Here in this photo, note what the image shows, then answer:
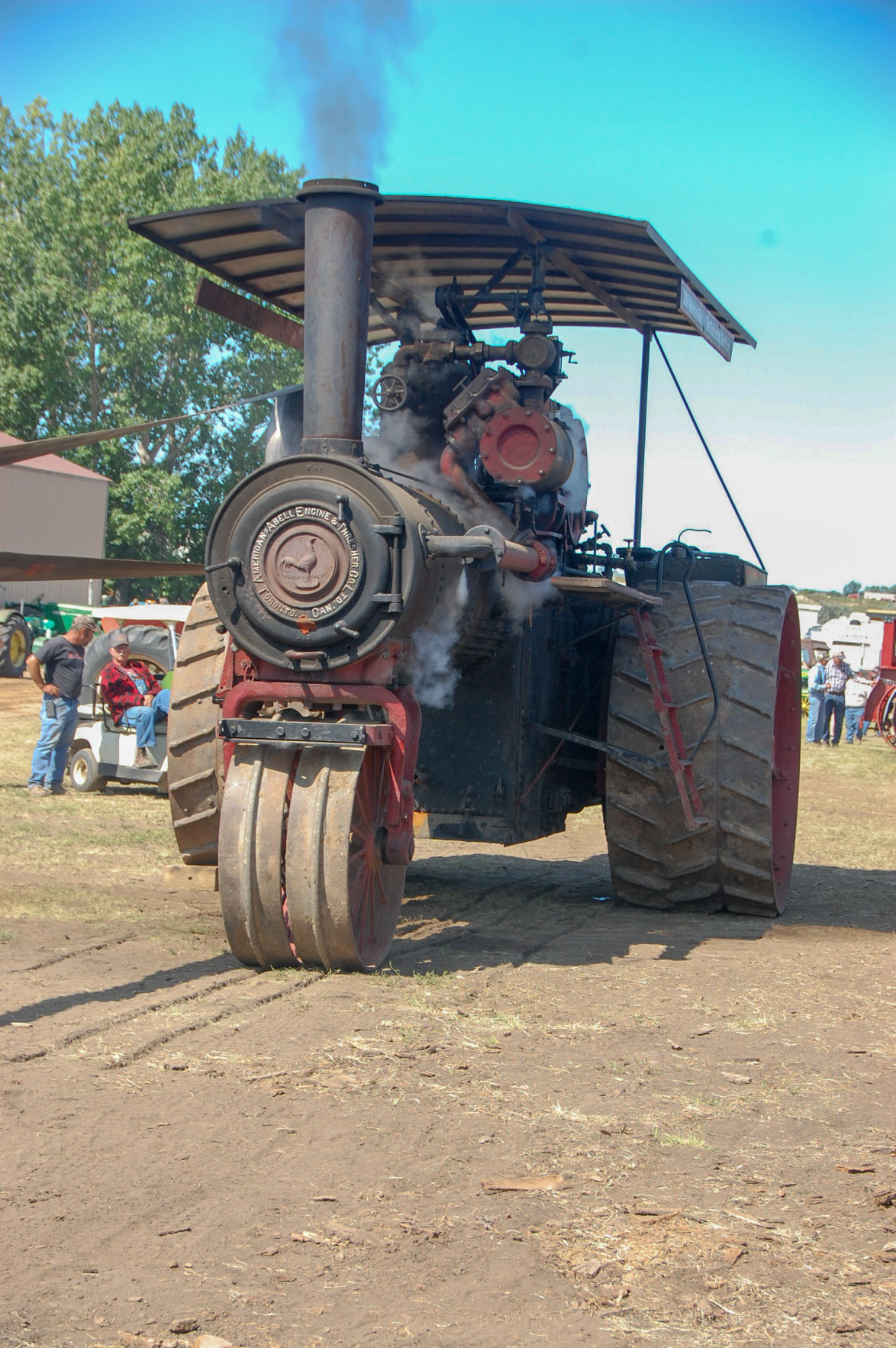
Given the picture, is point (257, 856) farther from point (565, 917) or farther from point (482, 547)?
point (565, 917)

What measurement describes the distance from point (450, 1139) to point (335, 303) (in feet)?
10.5

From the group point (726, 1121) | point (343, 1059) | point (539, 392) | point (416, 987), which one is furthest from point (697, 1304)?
point (539, 392)

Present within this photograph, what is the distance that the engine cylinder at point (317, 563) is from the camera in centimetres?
511

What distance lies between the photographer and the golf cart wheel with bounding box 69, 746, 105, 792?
12.3m

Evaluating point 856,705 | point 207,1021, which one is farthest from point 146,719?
point 856,705

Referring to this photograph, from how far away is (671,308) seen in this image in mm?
7859

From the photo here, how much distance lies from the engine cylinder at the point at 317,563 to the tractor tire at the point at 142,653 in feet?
29.1

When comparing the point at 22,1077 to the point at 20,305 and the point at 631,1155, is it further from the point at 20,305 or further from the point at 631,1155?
the point at 20,305

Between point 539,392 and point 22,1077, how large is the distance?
4.01 meters

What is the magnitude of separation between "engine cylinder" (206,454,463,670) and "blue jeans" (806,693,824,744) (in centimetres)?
1779

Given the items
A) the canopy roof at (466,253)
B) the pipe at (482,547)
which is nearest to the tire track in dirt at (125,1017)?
the pipe at (482,547)

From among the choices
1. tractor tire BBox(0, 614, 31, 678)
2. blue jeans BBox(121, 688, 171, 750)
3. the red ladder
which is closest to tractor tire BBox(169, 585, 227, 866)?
the red ladder

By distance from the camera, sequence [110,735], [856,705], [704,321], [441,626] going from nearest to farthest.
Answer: [441,626]
[704,321]
[110,735]
[856,705]

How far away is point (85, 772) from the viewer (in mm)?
12375
